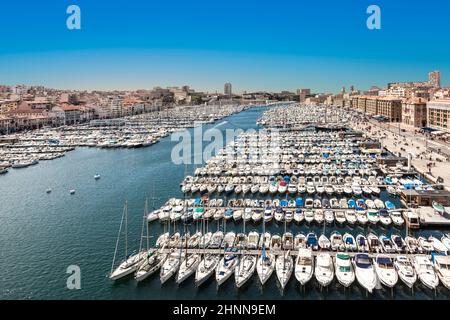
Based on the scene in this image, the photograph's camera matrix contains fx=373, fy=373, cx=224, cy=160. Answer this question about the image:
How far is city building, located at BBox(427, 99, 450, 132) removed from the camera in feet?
112

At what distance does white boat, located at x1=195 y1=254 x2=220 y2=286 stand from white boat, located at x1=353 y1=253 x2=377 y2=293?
3799 mm

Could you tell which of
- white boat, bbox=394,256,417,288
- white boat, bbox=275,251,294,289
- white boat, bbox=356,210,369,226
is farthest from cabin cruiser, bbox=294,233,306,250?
white boat, bbox=356,210,369,226

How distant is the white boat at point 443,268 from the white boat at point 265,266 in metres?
4.25

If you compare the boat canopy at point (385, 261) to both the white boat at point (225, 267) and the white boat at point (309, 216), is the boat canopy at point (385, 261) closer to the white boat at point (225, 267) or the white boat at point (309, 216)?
the white boat at point (225, 267)

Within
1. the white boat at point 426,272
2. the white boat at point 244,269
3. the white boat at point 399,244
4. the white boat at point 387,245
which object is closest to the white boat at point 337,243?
the white boat at point 387,245

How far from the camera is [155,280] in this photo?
10.2 metres

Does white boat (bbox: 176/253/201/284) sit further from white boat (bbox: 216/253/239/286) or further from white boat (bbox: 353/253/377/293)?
white boat (bbox: 353/253/377/293)

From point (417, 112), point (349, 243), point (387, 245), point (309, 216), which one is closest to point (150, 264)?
point (349, 243)

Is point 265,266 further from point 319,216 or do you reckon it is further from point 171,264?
point 319,216

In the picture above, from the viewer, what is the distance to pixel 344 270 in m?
9.73

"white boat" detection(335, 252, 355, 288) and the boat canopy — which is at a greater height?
the boat canopy

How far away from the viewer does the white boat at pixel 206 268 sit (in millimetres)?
9844
